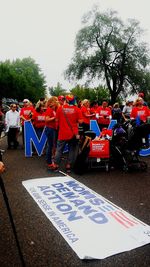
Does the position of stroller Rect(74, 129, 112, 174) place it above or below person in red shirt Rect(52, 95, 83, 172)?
below

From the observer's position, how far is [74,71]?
40.3 meters

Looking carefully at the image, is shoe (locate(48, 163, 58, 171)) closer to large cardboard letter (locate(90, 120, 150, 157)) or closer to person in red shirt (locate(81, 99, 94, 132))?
person in red shirt (locate(81, 99, 94, 132))

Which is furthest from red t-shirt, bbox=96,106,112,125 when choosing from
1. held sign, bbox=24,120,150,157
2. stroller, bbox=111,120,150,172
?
stroller, bbox=111,120,150,172

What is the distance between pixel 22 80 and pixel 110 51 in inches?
1416

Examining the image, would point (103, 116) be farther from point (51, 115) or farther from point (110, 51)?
point (110, 51)

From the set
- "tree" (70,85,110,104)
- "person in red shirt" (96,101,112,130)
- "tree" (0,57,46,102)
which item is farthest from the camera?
"tree" (0,57,46,102)

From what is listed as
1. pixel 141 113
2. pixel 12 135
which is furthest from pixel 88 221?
pixel 12 135

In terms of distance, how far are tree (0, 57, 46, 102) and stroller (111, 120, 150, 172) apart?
58.0 metres

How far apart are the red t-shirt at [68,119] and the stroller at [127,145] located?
3.89 feet

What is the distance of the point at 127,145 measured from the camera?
8.26m

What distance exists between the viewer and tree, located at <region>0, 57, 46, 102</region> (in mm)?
65938

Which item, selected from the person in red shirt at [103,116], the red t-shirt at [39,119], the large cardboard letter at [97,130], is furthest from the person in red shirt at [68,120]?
the person in red shirt at [103,116]

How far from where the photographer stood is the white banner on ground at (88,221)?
3.90 metres

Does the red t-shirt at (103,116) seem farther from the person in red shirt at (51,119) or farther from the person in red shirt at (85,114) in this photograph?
the person in red shirt at (51,119)
